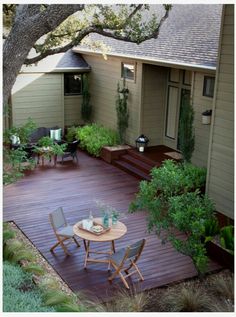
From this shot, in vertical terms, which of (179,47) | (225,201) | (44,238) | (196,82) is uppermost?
(179,47)

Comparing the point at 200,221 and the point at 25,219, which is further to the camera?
the point at 25,219

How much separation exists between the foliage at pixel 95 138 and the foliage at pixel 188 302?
8264 millimetres

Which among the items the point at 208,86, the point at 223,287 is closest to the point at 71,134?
the point at 208,86

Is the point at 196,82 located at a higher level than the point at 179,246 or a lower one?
higher

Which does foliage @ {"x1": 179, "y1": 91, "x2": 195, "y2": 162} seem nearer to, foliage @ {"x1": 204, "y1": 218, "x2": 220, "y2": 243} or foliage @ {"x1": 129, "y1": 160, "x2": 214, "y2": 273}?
foliage @ {"x1": 129, "y1": 160, "x2": 214, "y2": 273}

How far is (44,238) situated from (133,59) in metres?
6.72

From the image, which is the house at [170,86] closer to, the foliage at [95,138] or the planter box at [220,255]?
the foliage at [95,138]

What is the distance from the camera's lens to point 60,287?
23.2 ft

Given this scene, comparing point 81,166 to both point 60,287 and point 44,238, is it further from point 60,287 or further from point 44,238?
point 60,287

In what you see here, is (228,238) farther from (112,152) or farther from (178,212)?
(112,152)

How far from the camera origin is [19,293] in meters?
5.91

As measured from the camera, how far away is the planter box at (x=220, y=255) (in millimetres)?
7914

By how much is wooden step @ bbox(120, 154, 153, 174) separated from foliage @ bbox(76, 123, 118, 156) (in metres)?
0.94

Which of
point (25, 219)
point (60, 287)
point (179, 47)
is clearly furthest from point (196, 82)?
point (60, 287)
